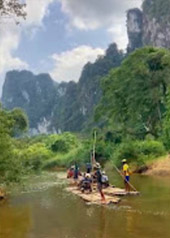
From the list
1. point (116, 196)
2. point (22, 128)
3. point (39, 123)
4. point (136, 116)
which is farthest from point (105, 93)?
point (39, 123)

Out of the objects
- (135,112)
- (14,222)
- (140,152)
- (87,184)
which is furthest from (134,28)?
(14,222)

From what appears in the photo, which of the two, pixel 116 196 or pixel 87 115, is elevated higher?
pixel 87 115

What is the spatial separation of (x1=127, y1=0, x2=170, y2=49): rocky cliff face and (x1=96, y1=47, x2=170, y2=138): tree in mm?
68793

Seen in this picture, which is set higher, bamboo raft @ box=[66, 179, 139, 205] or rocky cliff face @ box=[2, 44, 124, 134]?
rocky cliff face @ box=[2, 44, 124, 134]

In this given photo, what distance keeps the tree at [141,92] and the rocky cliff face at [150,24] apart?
2708 inches

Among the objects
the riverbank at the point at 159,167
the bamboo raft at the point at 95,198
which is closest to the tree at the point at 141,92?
the riverbank at the point at 159,167

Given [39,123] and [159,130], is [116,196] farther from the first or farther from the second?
[39,123]

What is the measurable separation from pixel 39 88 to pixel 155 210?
181450 millimetres

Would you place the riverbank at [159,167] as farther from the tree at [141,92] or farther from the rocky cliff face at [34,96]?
the rocky cliff face at [34,96]

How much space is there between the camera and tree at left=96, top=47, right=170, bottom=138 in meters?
41.7

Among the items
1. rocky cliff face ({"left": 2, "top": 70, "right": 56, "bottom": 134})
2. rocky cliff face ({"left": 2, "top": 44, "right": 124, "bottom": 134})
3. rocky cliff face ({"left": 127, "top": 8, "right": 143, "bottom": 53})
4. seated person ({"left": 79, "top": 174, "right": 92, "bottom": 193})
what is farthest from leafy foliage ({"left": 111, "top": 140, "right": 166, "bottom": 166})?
rocky cliff face ({"left": 2, "top": 70, "right": 56, "bottom": 134})

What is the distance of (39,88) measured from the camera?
7598 inches

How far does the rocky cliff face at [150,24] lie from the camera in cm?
11131

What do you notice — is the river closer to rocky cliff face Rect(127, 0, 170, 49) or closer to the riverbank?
the riverbank
